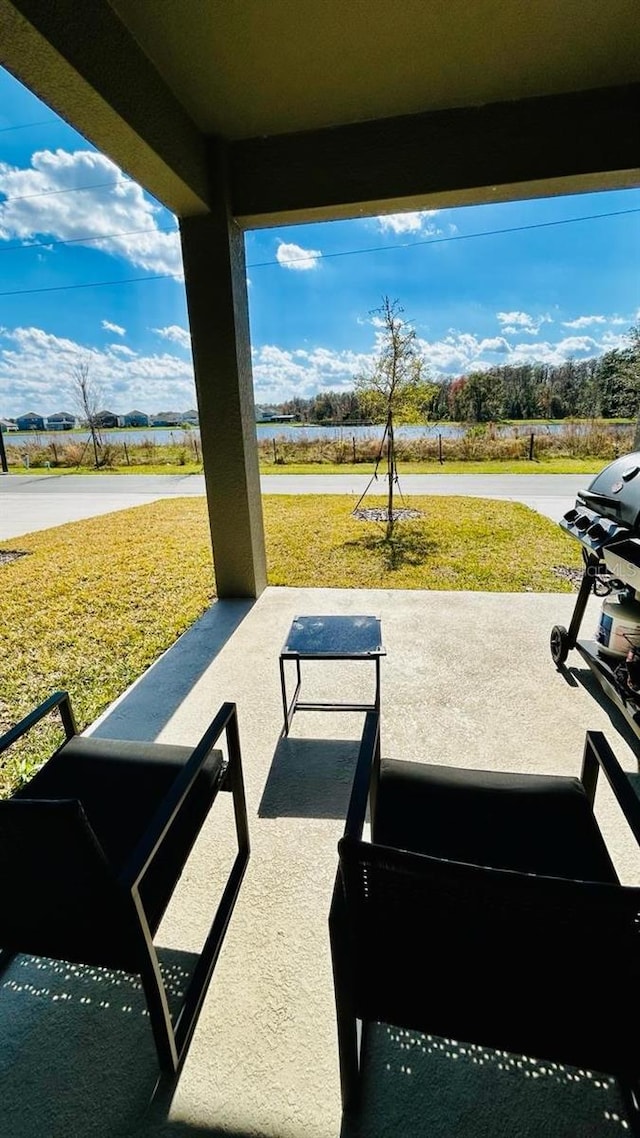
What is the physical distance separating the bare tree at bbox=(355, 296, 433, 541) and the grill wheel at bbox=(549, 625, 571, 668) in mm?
3320

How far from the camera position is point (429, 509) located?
24.4ft

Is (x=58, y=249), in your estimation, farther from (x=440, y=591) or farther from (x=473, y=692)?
(x=473, y=692)

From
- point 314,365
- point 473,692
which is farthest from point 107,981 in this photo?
point 314,365

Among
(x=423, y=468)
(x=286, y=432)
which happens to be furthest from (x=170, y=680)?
(x=286, y=432)

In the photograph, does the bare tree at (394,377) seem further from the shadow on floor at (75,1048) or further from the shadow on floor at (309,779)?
the shadow on floor at (75,1048)

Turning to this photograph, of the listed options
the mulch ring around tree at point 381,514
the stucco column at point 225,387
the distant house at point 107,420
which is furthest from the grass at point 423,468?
the stucco column at point 225,387

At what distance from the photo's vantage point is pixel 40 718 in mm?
1375

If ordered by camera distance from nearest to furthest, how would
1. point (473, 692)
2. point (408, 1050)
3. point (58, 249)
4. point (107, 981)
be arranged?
point (408, 1050), point (107, 981), point (473, 692), point (58, 249)

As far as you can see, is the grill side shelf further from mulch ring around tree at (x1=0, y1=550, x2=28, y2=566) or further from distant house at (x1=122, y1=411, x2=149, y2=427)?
distant house at (x1=122, y1=411, x2=149, y2=427)

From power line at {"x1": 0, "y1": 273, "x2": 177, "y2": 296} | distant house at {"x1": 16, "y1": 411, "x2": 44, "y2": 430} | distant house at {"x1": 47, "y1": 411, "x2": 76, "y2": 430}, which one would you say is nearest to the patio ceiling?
power line at {"x1": 0, "y1": 273, "x2": 177, "y2": 296}

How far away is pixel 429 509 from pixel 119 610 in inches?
196

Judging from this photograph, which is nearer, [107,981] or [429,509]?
[107,981]

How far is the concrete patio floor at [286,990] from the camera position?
3.24 feet

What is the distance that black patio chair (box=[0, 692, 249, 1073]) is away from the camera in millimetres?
841
